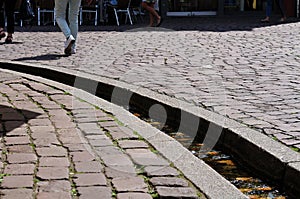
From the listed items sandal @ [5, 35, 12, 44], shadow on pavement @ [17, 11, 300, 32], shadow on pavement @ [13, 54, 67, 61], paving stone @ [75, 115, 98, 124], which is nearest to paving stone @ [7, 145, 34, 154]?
paving stone @ [75, 115, 98, 124]

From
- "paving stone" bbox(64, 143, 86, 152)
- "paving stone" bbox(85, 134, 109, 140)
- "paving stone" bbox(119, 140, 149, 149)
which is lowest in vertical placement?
"paving stone" bbox(119, 140, 149, 149)

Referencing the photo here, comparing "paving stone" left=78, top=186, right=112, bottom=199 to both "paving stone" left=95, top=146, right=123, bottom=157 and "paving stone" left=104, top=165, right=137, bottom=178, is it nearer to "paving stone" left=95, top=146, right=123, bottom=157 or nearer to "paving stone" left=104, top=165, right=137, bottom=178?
"paving stone" left=104, top=165, right=137, bottom=178

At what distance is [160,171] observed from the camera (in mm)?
4105

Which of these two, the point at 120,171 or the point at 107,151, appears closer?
the point at 120,171

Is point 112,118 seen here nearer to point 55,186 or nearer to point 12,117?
point 12,117

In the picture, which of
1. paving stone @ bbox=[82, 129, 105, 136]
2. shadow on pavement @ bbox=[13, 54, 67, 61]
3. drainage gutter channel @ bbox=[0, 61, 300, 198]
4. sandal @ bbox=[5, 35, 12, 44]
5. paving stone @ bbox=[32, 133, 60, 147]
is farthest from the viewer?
sandal @ bbox=[5, 35, 12, 44]

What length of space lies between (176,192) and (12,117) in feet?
7.15

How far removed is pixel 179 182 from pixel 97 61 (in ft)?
19.4

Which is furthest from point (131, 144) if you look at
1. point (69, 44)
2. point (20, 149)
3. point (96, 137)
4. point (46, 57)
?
point (69, 44)

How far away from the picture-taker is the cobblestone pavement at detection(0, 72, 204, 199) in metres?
3.73

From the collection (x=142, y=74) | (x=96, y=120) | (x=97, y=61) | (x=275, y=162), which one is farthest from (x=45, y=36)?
(x=275, y=162)

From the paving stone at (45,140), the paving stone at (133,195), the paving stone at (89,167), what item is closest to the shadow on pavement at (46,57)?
the paving stone at (45,140)

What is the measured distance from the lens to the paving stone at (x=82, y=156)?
4309 mm

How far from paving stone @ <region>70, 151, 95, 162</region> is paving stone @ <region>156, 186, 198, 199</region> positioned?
0.68 m
